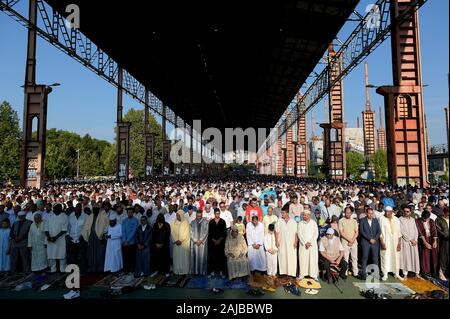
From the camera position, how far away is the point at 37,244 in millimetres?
6879

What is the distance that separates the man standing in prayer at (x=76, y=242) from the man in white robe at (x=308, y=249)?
14.8ft

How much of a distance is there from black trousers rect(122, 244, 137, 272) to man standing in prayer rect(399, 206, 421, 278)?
5.37 meters

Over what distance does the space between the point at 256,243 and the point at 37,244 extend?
4.47m

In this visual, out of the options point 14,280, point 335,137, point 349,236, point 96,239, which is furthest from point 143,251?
point 335,137

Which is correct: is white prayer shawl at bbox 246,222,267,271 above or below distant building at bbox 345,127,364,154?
below

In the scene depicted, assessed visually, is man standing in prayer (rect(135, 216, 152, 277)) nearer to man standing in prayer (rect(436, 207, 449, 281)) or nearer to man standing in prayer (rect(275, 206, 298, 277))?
man standing in prayer (rect(275, 206, 298, 277))

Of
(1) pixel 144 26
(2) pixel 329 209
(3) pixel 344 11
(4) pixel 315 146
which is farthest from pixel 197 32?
(4) pixel 315 146

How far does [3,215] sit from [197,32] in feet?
53.5

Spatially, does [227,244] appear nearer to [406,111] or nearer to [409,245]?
[409,245]

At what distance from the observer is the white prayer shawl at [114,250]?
6855mm

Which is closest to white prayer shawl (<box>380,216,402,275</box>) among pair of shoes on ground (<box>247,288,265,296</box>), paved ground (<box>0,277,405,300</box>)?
paved ground (<box>0,277,405,300</box>)

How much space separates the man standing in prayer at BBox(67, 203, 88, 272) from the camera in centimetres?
708
